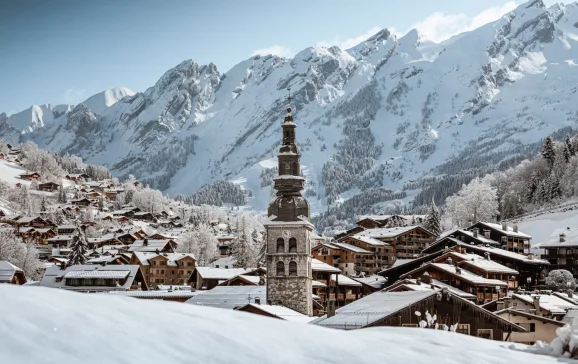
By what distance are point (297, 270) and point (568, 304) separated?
19.6 m

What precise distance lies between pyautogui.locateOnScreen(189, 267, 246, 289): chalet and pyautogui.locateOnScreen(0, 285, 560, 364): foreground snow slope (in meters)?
73.5

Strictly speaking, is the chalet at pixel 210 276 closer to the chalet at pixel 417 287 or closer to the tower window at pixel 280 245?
the chalet at pixel 417 287

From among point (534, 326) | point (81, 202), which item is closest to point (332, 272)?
point (534, 326)

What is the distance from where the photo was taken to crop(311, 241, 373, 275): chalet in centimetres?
9944

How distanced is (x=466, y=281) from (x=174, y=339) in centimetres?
5895

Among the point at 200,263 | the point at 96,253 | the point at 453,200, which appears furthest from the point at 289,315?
the point at 453,200

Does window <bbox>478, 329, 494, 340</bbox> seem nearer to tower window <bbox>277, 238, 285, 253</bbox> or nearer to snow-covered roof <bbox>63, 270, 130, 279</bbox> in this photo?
tower window <bbox>277, 238, 285, 253</bbox>

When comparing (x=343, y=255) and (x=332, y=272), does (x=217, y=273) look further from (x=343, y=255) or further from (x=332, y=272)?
(x=343, y=255)

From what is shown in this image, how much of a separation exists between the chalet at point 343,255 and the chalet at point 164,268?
20528mm

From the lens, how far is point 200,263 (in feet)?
445

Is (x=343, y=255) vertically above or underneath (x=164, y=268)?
above

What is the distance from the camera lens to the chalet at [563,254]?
90188 millimetres

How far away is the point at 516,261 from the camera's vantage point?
82812 millimetres

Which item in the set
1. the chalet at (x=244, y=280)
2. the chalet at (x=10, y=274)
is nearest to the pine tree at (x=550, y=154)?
the chalet at (x=244, y=280)
